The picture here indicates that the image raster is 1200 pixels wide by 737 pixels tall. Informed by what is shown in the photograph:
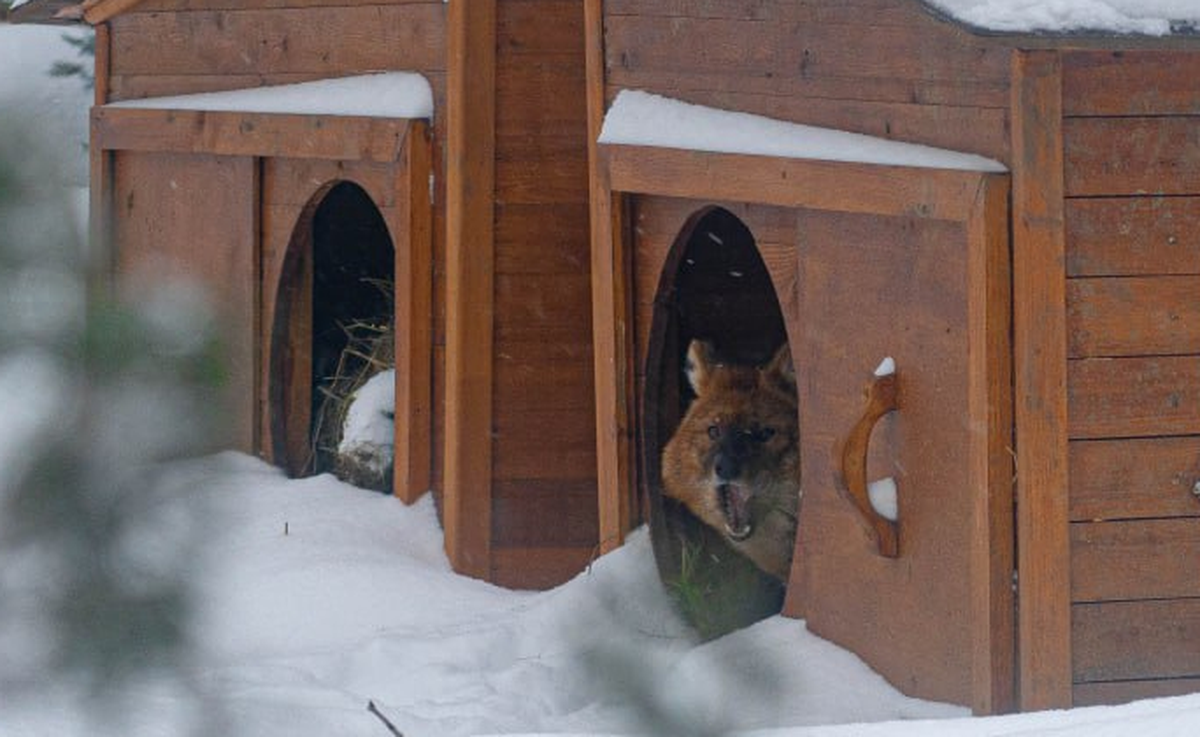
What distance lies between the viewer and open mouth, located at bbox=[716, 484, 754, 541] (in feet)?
21.1

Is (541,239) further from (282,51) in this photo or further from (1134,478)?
(1134,478)

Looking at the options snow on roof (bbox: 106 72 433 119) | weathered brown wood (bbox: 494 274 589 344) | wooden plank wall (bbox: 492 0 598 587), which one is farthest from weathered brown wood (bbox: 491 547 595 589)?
snow on roof (bbox: 106 72 433 119)

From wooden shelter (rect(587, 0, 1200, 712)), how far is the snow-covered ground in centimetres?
32

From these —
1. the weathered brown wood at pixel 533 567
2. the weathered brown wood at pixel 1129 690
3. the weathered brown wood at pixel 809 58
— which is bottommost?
the weathered brown wood at pixel 533 567

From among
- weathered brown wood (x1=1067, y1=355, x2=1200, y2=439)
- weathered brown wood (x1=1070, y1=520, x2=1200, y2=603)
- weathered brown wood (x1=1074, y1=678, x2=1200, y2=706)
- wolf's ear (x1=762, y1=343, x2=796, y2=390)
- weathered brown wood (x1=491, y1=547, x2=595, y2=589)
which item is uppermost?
weathered brown wood (x1=1067, y1=355, x2=1200, y2=439)

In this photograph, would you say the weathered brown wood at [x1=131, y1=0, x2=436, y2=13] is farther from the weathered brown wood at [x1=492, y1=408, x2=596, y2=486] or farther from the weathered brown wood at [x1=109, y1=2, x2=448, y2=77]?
the weathered brown wood at [x1=492, y1=408, x2=596, y2=486]

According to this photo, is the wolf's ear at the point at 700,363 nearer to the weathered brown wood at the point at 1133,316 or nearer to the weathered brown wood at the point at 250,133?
the weathered brown wood at the point at 250,133

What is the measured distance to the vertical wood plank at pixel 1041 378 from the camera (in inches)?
165

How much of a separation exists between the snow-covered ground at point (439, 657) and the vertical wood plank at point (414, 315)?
19cm

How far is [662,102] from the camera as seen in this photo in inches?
234

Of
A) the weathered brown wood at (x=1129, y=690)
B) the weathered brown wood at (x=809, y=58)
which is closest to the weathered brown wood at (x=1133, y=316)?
the weathered brown wood at (x=809, y=58)

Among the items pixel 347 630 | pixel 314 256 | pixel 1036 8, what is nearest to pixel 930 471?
pixel 1036 8

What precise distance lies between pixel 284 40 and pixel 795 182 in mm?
3124

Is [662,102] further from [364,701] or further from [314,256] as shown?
[314,256]
